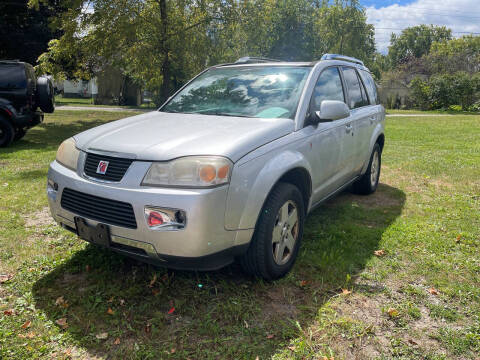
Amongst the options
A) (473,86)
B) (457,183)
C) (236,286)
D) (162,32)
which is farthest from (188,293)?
(473,86)

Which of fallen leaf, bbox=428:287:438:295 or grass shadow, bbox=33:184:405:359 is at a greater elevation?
grass shadow, bbox=33:184:405:359

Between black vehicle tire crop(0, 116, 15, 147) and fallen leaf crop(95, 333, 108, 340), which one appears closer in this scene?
fallen leaf crop(95, 333, 108, 340)

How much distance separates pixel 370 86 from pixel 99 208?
428 cm

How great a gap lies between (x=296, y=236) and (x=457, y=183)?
14.4 feet

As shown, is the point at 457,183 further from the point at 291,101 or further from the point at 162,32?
the point at 162,32

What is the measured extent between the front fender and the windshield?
24.5 inches

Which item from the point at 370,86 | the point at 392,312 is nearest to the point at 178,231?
the point at 392,312

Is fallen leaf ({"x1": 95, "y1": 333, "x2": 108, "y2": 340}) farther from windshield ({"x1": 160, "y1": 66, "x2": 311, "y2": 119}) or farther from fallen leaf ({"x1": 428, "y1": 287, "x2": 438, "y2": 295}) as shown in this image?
fallen leaf ({"x1": 428, "y1": 287, "x2": 438, "y2": 295})

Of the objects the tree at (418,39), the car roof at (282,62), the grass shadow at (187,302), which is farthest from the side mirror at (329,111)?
the tree at (418,39)

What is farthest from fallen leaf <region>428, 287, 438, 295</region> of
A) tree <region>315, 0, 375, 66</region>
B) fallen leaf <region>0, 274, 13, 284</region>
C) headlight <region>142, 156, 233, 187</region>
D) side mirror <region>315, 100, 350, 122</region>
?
tree <region>315, 0, 375, 66</region>

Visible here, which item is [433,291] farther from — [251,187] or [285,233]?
[251,187]

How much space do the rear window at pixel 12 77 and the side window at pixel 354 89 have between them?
7.72 metres

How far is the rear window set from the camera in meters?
9.02

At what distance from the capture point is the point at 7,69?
9086mm
